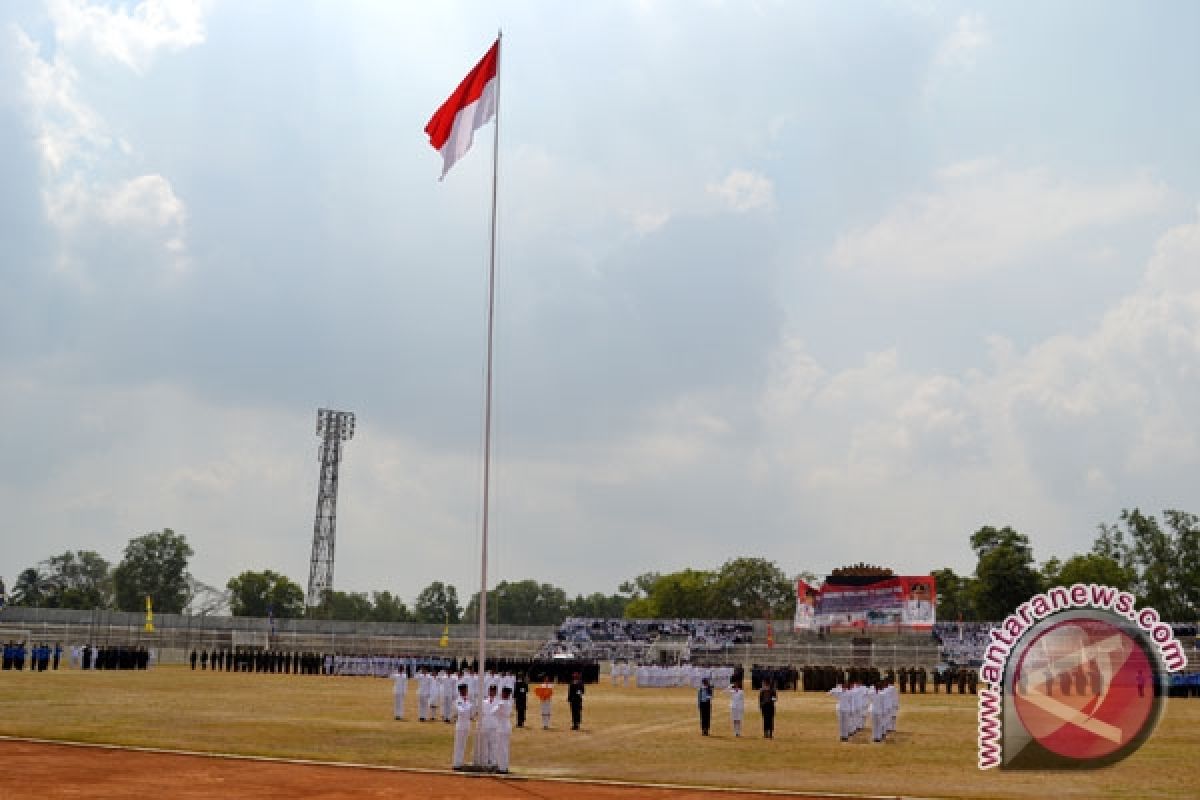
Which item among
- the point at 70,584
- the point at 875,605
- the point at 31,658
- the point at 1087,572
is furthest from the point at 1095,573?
the point at 70,584

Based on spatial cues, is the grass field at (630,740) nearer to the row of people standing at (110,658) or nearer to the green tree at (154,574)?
the row of people standing at (110,658)

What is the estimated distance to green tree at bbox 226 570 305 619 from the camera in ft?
457

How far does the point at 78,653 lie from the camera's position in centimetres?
5234

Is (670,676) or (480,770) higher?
(480,770)

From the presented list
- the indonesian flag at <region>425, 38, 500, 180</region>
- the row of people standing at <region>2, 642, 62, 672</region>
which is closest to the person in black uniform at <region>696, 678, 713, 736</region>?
the indonesian flag at <region>425, 38, 500, 180</region>

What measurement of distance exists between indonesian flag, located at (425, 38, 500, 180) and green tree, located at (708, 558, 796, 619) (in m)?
110

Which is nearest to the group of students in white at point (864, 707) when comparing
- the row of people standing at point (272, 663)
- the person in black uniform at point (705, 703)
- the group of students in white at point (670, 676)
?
the person in black uniform at point (705, 703)

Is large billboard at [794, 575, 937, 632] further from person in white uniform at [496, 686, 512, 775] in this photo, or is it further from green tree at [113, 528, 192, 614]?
green tree at [113, 528, 192, 614]

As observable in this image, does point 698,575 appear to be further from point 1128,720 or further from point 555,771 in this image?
point 555,771

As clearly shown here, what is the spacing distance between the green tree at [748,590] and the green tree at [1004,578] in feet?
106

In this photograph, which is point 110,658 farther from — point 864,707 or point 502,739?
point 502,739

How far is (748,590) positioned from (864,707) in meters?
103

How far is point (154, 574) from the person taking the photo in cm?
14862

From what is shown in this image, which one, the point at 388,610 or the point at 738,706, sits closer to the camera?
the point at 738,706
